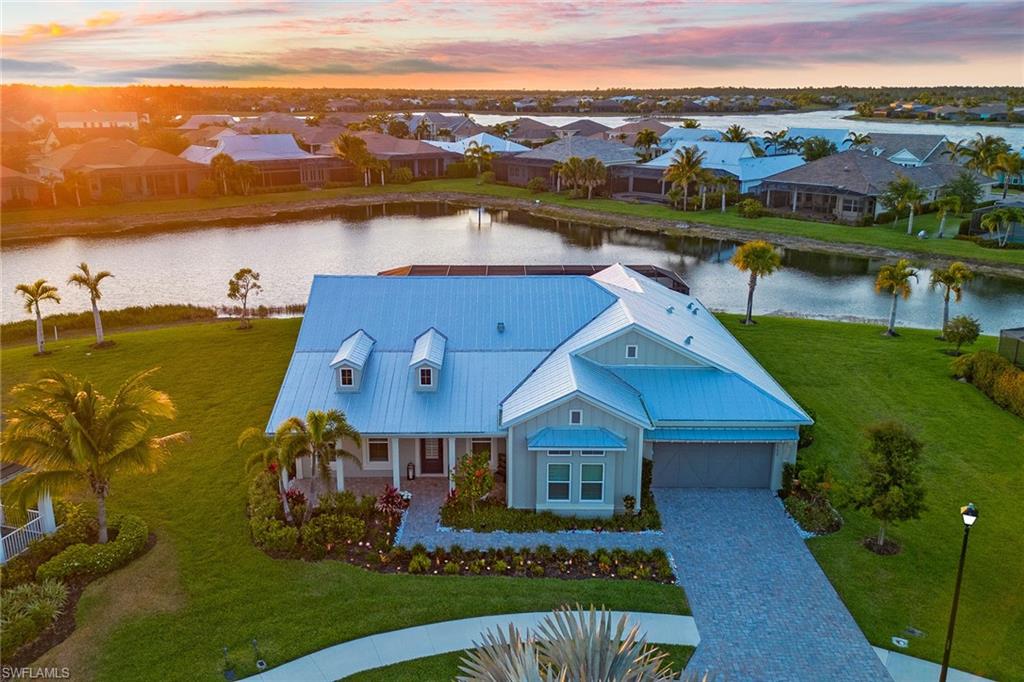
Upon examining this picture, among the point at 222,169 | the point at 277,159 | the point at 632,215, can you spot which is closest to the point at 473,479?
the point at 632,215

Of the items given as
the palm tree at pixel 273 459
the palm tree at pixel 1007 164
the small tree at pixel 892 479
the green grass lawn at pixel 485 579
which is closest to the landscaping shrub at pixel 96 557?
the green grass lawn at pixel 485 579

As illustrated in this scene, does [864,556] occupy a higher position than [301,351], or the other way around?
[301,351]

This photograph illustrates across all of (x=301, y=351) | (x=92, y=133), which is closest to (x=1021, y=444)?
(x=301, y=351)

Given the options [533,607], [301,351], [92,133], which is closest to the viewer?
[533,607]

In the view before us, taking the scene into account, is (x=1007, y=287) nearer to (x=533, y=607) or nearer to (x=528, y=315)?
(x=528, y=315)

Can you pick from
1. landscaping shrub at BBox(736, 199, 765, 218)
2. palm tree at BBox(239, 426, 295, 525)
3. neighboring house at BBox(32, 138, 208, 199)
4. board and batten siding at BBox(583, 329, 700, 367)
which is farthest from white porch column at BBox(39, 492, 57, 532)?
neighboring house at BBox(32, 138, 208, 199)
